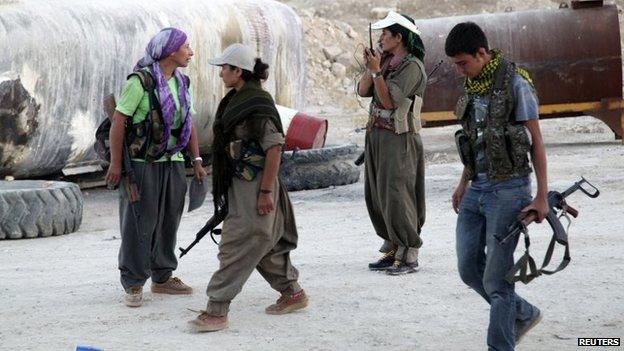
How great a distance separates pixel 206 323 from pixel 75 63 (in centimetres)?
638

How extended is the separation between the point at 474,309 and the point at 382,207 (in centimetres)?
128

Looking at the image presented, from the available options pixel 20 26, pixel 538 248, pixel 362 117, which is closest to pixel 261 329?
pixel 538 248

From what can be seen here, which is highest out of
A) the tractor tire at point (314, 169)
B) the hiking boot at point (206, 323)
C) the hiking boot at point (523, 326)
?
the hiking boot at point (523, 326)

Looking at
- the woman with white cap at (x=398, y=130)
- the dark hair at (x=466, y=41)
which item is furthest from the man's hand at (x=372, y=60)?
the dark hair at (x=466, y=41)

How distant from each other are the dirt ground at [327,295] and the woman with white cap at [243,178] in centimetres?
26

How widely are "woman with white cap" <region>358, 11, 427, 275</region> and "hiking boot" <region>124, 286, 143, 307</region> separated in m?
1.61

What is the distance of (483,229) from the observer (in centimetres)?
595

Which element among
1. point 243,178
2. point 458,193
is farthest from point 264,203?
point 458,193

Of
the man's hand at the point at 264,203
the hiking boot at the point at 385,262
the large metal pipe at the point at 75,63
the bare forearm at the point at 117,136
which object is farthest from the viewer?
the large metal pipe at the point at 75,63

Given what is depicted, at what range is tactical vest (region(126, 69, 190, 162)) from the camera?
7.56 meters

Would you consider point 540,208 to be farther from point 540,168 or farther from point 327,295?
point 327,295

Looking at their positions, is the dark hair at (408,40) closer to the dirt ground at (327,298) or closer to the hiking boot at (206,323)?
the dirt ground at (327,298)

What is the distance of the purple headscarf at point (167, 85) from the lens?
760 centimetres

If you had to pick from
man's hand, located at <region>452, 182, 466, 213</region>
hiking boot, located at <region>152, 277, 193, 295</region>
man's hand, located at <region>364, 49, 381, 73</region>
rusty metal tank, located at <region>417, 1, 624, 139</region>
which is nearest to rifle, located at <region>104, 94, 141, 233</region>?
hiking boot, located at <region>152, 277, 193, 295</region>
